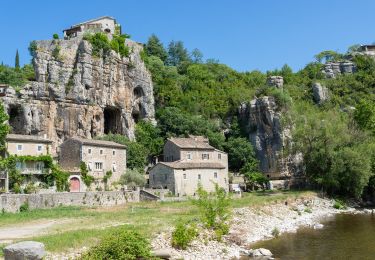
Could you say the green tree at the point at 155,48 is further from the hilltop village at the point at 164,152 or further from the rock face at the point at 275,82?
the rock face at the point at 275,82

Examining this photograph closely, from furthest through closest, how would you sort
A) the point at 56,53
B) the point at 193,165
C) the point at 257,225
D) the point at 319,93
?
the point at 319,93
the point at 56,53
the point at 193,165
the point at 257,225

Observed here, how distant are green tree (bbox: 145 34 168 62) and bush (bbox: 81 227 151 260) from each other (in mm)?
90248

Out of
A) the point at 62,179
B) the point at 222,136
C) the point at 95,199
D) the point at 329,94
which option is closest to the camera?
the point at 95,199

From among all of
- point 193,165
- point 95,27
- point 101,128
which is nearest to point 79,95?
point 101,128

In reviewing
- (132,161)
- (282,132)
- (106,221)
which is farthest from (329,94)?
(106,221)

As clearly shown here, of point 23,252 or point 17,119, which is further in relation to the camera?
point 17,119

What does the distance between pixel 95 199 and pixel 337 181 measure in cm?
3280

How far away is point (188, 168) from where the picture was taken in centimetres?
5772

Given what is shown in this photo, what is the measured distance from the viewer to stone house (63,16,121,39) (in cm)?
7744

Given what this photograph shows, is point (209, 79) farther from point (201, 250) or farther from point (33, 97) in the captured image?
point (201, 250)

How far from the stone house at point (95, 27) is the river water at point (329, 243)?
54.8 m

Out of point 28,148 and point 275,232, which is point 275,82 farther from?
point 275,232

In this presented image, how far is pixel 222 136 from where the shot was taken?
7569cm

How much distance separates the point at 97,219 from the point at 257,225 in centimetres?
1427
